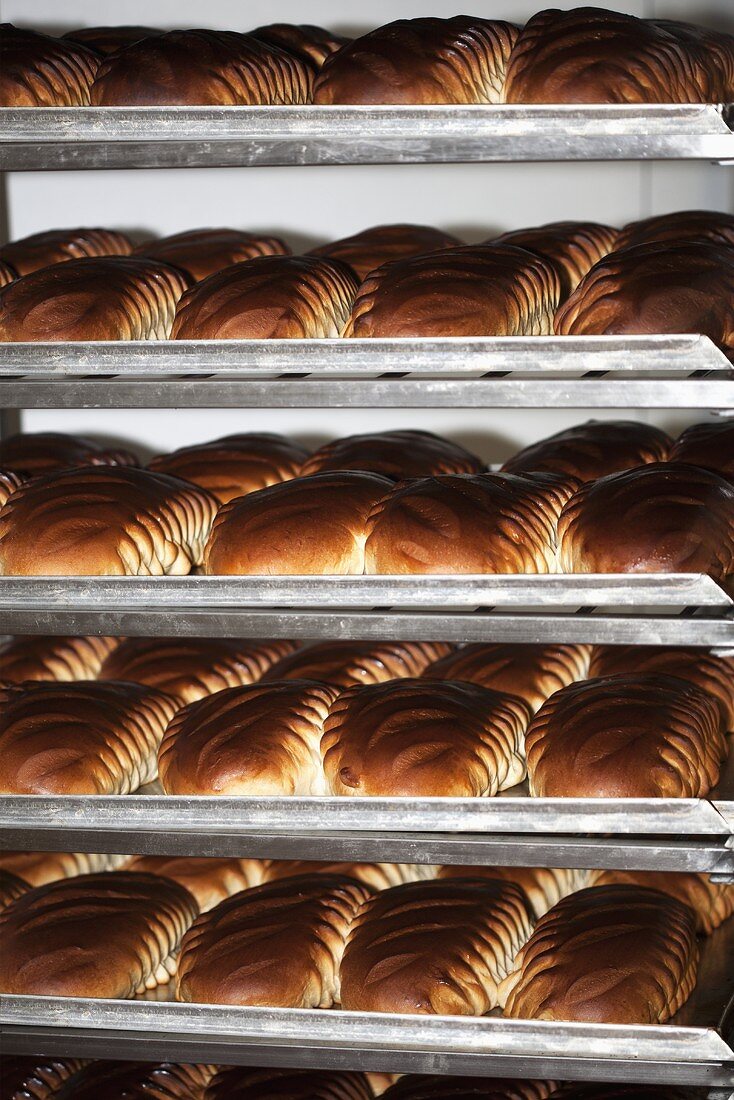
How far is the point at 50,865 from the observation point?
204 centimetres

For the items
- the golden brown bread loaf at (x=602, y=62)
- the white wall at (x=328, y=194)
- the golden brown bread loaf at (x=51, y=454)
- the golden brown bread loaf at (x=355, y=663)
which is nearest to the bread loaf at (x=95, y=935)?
the golden brown bread loaf at (x=355, y=663)

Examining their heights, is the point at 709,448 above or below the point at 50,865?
above

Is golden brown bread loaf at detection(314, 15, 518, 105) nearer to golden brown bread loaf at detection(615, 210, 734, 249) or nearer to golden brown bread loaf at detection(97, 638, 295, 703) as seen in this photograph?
golden brown bread loaf at detection(615, 210, 734, 249)

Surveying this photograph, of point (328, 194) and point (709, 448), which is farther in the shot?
point (328, 194)

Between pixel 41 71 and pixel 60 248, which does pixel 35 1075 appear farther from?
pixel 41 71

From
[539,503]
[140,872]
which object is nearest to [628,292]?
[539,503]

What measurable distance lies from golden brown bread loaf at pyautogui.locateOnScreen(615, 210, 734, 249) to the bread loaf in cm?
127

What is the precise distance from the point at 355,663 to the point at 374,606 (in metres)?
0.45

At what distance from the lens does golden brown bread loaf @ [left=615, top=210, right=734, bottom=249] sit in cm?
187

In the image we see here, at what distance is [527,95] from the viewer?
5.51 ft

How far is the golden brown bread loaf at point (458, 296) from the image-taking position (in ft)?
5.60

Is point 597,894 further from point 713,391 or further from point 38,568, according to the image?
point 38,568

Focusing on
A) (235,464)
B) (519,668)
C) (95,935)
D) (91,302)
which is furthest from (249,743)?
(91,302)

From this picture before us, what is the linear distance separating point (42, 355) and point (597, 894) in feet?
3.69
